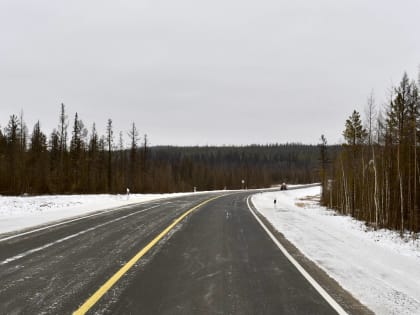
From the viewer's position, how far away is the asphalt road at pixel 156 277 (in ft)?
15.4

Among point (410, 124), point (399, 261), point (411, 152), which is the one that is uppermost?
point (410, 124)

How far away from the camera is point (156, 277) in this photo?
6.07 metres

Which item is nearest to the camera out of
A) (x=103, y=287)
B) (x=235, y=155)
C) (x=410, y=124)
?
(x=103, y=287)

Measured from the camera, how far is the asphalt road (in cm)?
469

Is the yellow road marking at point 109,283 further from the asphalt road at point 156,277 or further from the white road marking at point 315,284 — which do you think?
the white road marking at point 315,284

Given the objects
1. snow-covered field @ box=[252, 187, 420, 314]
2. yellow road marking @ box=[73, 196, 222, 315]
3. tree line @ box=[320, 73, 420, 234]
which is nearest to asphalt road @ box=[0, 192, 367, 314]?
yellow road marking @ box=[73, 196, 222, 315]

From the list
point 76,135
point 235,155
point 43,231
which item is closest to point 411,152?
point 43,231

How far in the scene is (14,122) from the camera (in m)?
58.8

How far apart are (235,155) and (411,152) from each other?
17216 centimetres

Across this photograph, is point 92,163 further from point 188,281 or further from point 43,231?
point 188,281

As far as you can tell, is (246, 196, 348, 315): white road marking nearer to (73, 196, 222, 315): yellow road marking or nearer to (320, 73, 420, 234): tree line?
(73, 196, 222, 315): yellow road marking

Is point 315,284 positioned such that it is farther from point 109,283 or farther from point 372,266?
point 109,283

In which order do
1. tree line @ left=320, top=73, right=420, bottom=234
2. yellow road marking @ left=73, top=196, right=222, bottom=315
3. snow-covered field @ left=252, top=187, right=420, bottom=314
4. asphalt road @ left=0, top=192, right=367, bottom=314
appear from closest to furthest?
yellow road marking @ left=73, top=196, right=222, bottom=315
asphalt road @ left=0, top=192, right=367, bottom=314
snow-covered field @ left=252, top=187, right=420, bottom=314
tree line @ left=320, top=73, right=420, bottom=234

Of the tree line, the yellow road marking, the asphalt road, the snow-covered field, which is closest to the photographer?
the yellow road marking
